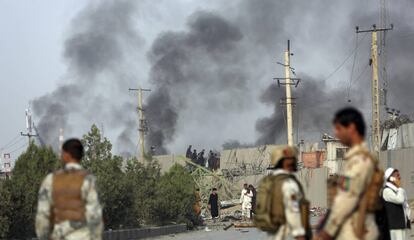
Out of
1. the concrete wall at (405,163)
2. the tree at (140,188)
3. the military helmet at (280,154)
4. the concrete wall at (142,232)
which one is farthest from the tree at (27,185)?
the concrete wall at (405,163)

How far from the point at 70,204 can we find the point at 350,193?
2.35 m

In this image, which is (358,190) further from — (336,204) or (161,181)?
(161,181)

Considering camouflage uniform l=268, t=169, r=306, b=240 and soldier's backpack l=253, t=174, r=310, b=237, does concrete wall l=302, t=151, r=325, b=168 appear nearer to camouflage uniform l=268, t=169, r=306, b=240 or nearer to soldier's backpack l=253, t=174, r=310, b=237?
soldier's backpack l=253, t=174, r=310, b=237

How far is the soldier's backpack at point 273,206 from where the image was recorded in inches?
294

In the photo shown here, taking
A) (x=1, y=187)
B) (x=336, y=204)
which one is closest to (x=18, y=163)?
(x=1, y=187)

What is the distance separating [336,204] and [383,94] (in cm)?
5645

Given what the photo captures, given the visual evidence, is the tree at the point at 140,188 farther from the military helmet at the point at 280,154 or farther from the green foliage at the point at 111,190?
the military helmet at the point at 280,154

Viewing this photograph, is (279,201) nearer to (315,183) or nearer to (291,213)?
(291,213)

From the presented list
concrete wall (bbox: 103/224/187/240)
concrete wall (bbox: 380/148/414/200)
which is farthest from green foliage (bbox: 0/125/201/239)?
concrete wall (bbox: 380/148/414/200)

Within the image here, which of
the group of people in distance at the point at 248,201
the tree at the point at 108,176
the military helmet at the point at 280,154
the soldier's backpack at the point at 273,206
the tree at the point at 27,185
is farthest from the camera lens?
the group of people in distance at the point at 248,201

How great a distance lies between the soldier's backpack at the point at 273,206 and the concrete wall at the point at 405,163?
38.2 meters

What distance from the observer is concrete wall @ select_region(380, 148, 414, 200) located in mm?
45469

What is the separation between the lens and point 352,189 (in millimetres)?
6094

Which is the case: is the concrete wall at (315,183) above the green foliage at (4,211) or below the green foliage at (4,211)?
above
